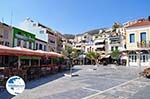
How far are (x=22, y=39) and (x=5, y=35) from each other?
6814 mm

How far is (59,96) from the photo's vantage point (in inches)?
562

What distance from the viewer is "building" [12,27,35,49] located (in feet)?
138

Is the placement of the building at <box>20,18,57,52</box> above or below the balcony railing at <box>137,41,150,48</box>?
above

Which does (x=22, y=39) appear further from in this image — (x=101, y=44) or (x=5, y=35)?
(x=101, y=44)

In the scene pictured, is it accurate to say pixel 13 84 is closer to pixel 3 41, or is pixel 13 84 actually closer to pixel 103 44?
pixel 3 41

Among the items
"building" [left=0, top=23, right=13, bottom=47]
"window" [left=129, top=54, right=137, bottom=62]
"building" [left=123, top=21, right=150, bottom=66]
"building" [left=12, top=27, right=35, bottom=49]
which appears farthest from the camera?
"window" [left=129, top=54, right=137, bottom=62]

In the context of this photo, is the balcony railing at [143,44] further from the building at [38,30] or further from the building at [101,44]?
the building at [101,44]

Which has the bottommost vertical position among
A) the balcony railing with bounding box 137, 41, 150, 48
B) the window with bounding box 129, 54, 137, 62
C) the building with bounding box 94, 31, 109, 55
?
the window with bounding box 129, 54, 137, 62

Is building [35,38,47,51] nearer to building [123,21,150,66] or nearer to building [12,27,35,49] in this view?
building [12,27,35,49]

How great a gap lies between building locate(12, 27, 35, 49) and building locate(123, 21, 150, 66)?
1994 cm

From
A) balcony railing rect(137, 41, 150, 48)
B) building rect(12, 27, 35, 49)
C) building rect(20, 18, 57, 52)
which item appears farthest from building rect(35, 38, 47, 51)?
balcony railing rect(137, 41, 150, 48)

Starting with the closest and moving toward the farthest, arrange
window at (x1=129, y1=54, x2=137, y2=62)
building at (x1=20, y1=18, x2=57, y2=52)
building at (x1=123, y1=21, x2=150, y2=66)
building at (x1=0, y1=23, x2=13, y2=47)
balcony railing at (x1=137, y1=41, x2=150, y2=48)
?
building at (x1=0, y1=23, x2=13, y2=47) < balcony railing at (x1=137, y1=41, x2=150, y2=48) < building at (x1=123, y1=21, x2=150, y2=66) < window at (x1=129, y1=54, x2=137, y2=62) < building at (x1=20, y1=18, x2=57, y2=52)

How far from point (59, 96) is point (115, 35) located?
63535 mm

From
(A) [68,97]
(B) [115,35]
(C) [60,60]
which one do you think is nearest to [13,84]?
(A) [68,97]
